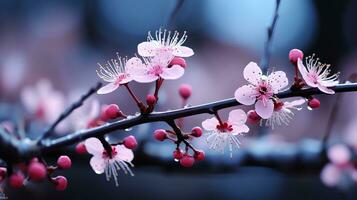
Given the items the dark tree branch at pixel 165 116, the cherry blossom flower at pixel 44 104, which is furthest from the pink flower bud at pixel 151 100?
the cherry blossom flower at pixel 44 104

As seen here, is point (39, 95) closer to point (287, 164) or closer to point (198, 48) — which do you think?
point (287, 164)

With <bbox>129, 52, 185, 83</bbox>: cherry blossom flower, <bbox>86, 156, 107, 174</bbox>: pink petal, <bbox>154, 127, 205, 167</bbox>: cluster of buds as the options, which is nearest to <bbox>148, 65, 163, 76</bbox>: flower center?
<bbox>129, 52, 185, 83</bbox>: cherry blossom flower

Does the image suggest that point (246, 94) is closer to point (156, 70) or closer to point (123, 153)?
point (156, 70)

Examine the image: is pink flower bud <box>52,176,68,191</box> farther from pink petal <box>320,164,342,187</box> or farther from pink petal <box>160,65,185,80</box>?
pink petal <box>320,164,342,187</box>

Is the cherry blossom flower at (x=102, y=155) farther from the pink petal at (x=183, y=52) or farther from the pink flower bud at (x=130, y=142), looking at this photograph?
the pink petal at (x=183, y=52)

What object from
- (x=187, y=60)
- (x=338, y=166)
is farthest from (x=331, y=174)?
(x=187, y=60)

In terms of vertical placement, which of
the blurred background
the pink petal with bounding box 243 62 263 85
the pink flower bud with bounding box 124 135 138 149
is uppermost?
the pink petal with bounding box 243 62 263 85

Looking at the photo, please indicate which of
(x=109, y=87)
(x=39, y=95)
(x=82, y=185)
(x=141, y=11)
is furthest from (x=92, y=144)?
(x=141, y=11)
